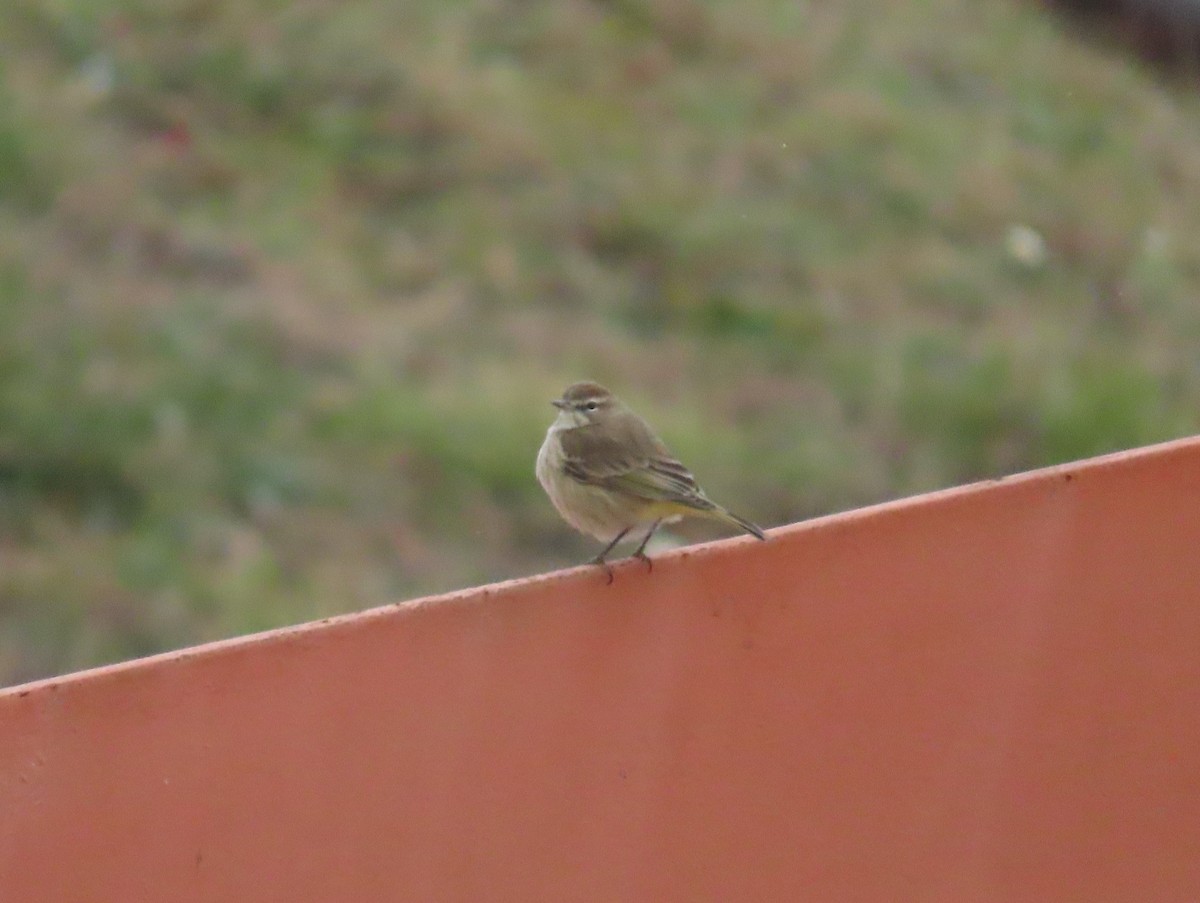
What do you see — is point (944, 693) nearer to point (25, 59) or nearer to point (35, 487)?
point (35, 487)

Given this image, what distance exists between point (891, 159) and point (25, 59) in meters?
4.40

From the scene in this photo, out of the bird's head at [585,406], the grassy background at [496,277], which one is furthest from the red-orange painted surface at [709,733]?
the grassy background at [496,277]

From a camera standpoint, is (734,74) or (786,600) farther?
(734,74)

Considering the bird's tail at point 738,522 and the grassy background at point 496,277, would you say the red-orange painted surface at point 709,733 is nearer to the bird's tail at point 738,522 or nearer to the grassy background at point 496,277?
the bird's tail at point 738,522

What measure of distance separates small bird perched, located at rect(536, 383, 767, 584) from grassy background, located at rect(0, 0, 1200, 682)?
6.93ft

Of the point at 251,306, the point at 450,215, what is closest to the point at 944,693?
the point at 251,306

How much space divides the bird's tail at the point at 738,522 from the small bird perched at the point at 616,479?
2 cm

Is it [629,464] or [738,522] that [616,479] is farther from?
[738,522]

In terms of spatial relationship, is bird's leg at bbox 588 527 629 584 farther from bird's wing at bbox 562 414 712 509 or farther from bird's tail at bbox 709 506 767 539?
bird's tail at bbox 709 506 767 539

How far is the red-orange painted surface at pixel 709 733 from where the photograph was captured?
9.95 ft

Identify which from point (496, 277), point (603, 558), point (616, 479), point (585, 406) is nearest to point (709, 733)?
point (603, 558)

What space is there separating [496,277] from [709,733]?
5.47m

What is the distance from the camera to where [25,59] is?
8680 mm

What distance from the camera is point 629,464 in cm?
474
